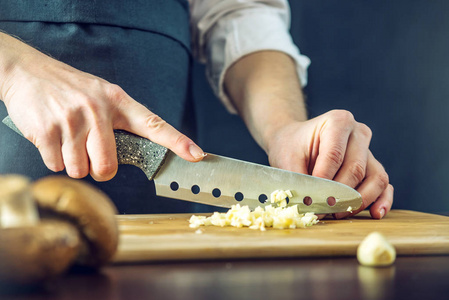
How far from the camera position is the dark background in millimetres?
2145

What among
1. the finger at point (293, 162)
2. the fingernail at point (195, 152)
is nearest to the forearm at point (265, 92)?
the finger at point (293, 162)

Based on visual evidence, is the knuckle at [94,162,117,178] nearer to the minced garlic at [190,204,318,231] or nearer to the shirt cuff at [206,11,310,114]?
the minced garlic at [190,204,318,231]

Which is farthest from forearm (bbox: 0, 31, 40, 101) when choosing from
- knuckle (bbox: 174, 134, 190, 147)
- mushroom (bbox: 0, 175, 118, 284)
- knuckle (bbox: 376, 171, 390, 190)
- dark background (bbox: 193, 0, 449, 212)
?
dark background (bbox: 193, 0, 449, 212)

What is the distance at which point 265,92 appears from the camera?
1.40 metres

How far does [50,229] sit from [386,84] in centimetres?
214

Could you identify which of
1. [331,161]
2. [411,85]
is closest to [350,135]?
[331,161]

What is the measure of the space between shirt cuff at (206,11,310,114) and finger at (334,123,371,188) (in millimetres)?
514

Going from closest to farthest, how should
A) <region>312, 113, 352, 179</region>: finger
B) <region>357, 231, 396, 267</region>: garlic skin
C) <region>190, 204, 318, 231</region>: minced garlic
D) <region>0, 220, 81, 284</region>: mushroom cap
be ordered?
<region>0, 220, 81, 284</region>: mushroom cap < <region>357, 231, 396, 267</region>: garlic skin < <region>190, 204, 318, 231</region>: minced garlic < <region>312, 113, 352, 179</region>: finger

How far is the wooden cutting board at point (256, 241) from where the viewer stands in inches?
23.4

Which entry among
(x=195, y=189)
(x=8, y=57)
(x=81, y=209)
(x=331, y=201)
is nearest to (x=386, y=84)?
(x=331, y=201)

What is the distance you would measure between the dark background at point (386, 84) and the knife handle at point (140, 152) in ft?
3.70

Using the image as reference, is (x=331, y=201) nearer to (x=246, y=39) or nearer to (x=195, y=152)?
(x=195, y=152)

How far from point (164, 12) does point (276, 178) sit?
65 cm

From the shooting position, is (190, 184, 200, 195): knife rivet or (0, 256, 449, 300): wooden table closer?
(0, 256, 449, 300): wooden table
